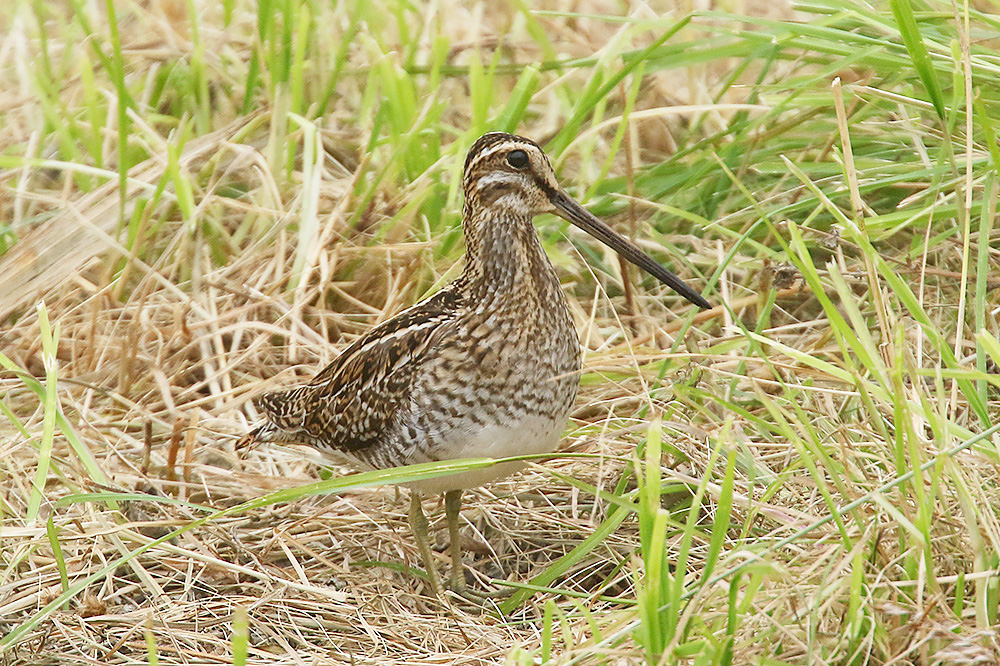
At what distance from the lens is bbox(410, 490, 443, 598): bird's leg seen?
11.4 ft

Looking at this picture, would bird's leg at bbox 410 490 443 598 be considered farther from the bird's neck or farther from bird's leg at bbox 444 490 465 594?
the bird's neck

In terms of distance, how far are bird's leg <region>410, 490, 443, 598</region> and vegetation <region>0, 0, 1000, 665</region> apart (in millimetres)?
97

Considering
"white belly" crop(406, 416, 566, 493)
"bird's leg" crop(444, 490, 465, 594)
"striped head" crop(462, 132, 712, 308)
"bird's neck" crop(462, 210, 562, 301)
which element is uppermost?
"striped head" crop(462, 132, 712, 308)

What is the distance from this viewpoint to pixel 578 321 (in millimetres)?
4363

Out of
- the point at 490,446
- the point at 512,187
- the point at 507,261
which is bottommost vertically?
the point at 490,446

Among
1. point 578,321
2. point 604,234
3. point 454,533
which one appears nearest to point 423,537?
point 454,533

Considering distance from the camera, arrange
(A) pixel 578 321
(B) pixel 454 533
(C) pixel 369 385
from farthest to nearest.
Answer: (A) pixel 578 321 < (B) pixel 454 533 < (C) pixel 369 385

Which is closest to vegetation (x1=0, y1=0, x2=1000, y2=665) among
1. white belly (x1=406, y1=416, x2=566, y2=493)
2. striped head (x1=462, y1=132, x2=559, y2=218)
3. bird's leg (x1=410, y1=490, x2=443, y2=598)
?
bird's leg (x1=410, y1=490, x2=443, y2=598)

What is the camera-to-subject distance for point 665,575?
Result: 7.54 feet

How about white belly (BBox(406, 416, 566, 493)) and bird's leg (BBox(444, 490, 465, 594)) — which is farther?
bird's leg (BBox(444, 490, 465, 594))

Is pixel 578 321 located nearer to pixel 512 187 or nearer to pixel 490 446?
pixel 512 187

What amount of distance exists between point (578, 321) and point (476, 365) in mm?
1131

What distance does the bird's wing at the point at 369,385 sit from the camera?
3381 millimetres

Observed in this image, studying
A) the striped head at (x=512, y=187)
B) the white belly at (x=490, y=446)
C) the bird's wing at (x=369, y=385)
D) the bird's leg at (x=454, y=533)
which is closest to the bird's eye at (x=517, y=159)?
the striped head at (x=512, y=187)
